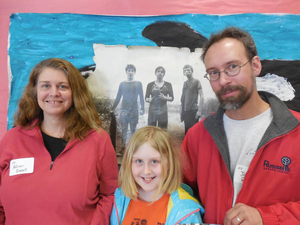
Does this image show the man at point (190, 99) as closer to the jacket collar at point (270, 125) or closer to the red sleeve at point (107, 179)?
the jacket collar at point (270, 125)

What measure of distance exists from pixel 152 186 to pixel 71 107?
884 mm

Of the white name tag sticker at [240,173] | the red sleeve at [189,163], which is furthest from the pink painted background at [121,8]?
the white name tag sticker at [240,173]

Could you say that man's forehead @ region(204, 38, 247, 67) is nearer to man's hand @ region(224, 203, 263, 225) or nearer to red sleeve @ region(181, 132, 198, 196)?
red sleeve @ region(181, 132, 198, 196)

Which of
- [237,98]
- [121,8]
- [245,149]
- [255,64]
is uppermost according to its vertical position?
[121,8]

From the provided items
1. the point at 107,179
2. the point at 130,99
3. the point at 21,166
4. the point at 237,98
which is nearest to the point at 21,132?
the point at 21,166

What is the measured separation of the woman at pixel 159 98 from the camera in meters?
1.75

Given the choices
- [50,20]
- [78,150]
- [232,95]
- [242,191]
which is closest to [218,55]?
[232,95]

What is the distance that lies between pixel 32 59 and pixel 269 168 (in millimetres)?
2045

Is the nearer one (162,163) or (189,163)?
(162,163)

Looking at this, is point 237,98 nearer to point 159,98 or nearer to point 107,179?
point 159,98

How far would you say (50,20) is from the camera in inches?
71.3

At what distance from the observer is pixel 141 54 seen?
1750 mm

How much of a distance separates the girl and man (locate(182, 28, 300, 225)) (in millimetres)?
201

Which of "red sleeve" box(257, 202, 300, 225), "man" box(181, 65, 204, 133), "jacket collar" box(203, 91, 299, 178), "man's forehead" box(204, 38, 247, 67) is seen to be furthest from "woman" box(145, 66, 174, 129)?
"red sleeve" box(257, 202, 300, 225)
